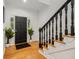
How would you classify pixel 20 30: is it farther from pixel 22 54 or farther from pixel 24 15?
pixel 22 54

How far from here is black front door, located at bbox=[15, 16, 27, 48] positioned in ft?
15.9

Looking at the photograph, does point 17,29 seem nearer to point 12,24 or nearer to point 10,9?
point 12,24

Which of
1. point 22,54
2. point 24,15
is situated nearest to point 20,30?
point 24,15

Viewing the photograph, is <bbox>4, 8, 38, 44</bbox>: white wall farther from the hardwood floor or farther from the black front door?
the hardwood floor

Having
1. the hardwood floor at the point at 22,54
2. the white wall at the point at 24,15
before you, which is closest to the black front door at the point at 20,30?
the white wall at the point at 24,15

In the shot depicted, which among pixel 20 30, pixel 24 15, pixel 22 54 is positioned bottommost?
pixel 22 54

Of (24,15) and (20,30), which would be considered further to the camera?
(24,15)

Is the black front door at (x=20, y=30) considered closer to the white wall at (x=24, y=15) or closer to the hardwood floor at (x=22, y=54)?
the white wall at (x=24, y=15)

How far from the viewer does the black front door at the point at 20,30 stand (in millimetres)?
4859

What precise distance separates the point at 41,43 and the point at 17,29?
2.42m

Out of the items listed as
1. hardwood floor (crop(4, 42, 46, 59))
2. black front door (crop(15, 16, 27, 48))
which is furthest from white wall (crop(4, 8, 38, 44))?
hardwood floor (crop(4, 42, 46, 59))

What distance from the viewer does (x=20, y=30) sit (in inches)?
198

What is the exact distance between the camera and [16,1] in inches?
167
